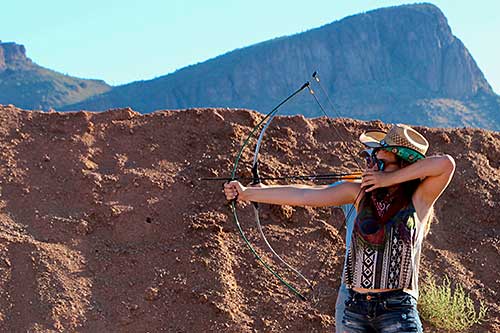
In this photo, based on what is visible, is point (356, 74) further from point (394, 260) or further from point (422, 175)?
point (394, 260)

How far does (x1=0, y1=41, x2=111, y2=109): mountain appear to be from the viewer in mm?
59406

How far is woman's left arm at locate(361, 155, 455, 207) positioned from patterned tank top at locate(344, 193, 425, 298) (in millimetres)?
153

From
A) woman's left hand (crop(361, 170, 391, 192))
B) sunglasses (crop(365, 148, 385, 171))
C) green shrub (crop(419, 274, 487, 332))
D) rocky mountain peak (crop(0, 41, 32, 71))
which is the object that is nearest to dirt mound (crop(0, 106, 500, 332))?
green shrub (crop(419, 274, 487, 332))

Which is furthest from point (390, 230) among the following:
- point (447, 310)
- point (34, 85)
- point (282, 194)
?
point (34, 85)

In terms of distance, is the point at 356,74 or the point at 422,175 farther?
the point at 356,74

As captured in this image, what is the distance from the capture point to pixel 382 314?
4.51 metres

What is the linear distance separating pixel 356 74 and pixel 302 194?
7171cm

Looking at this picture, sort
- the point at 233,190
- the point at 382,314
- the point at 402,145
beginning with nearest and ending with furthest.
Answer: the point at 382,314 → the point at 402,145 → the point at 233,190

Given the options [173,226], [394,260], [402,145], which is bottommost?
[173,226]

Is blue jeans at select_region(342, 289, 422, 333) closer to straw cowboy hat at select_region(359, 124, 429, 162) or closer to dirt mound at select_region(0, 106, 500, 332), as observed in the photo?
straw cowboy hat at select_region(359, 124, 429, 162)

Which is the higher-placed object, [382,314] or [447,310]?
[382,314]

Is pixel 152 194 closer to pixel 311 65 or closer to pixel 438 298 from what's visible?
pixel 438 298

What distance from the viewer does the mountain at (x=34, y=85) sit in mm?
59406

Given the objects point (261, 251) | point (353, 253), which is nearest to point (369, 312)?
point (353, 253)
